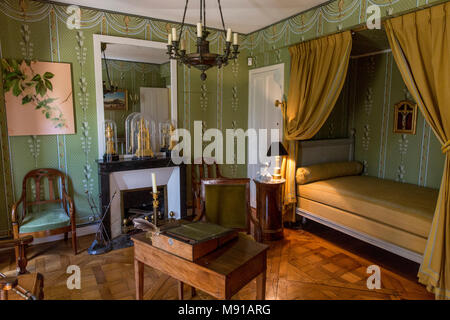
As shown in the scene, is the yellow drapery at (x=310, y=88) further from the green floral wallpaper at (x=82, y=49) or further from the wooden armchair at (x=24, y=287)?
the wooden armchair at (x=24, y=287)

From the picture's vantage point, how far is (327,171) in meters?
4.12

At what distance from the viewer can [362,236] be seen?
126 inches

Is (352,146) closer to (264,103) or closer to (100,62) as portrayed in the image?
(264,103)

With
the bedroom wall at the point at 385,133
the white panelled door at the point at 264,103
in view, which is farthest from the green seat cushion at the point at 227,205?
the bedroom wall at the point at 385,133

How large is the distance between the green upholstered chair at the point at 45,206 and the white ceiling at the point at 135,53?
1.62 m

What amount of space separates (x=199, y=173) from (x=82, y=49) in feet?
7.40

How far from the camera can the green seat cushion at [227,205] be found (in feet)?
8.84

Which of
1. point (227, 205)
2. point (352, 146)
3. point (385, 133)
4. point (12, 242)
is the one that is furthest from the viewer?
point (352, 146)

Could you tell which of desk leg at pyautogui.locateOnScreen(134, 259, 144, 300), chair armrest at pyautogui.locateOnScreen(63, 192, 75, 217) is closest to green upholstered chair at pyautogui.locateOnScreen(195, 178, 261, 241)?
desk leg at pyautogui.locateOnScreen(134, 259, 144, 300)

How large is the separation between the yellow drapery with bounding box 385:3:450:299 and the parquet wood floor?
1.16 ft

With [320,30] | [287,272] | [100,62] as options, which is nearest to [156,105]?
[100,62]

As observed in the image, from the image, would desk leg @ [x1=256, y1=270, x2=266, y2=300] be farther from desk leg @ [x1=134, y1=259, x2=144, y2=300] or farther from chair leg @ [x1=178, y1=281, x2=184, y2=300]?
desk leg @ [x1=134, y1=259, x2=144, y2=300]

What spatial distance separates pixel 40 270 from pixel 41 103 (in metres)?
1.83

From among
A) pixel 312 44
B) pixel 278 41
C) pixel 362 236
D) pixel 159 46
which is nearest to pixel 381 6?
pixel 312 44
